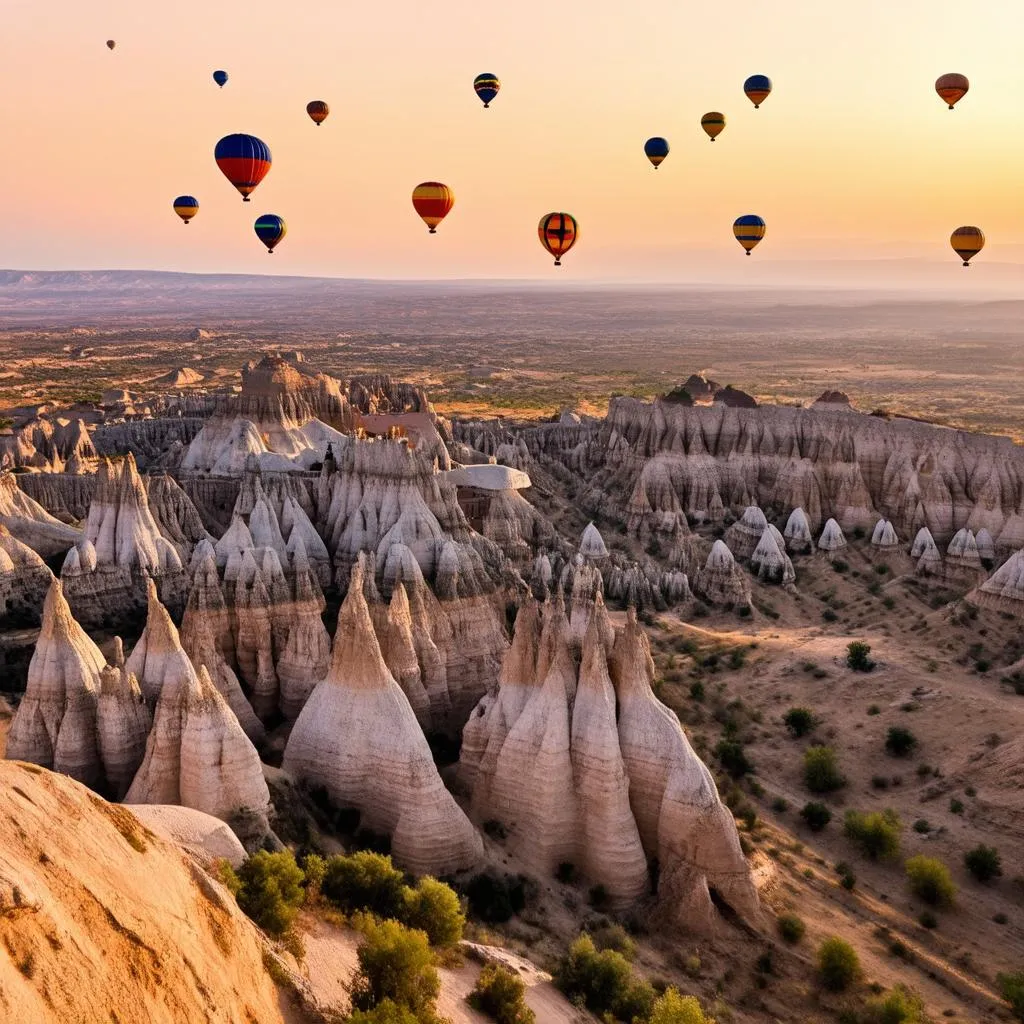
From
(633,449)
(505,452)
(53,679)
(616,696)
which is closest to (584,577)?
(616,696)

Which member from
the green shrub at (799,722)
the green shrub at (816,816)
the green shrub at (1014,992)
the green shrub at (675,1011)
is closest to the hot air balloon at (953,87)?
the green shrub at (799,722)

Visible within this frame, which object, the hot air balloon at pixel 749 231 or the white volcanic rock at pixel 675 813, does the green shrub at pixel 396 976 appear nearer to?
the white volcanic rock at pixel 675 813

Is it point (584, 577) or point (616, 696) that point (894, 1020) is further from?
point (584, 577)

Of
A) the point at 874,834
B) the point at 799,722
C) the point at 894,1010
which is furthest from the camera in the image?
the point at 799,722

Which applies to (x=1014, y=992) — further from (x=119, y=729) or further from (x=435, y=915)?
(x=119, y=729)

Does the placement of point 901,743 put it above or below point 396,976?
below

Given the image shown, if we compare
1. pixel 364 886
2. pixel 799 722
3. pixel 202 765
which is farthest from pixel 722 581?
pixel 202 765
